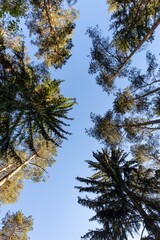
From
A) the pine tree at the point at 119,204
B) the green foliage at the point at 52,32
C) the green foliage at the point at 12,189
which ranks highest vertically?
the green foliage at the point at 52,32

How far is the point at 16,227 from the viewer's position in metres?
20.4

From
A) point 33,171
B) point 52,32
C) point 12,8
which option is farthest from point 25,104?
point 33,171

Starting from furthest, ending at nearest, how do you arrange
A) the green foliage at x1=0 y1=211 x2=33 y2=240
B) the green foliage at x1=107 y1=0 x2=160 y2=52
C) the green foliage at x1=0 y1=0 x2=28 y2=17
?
the green foliage at x1=0 y1=211 x2=33 y2=240
the green foliage at x1=107 y1=0 x2=160 y2=52
the green foliage at x1=0 y1=0 x2=28 y2=17

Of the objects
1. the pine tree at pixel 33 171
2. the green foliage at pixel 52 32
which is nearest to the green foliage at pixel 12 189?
the pine tree at pixel 33 171

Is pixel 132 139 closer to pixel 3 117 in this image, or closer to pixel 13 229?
pixel 3 117

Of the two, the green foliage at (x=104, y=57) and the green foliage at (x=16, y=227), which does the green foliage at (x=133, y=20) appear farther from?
the green foliage at (x=16, y=227)

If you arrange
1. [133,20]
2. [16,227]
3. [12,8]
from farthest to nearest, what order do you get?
[16,227]
[133,20]
[12,8]

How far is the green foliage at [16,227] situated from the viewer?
20.2 metres

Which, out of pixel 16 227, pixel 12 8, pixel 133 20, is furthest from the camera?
pixel 16 227

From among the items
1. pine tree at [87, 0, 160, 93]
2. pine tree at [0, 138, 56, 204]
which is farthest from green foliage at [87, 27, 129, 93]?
pine tree at [0, 138, 56, 204]

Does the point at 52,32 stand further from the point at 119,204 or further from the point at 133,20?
the point at 119,204

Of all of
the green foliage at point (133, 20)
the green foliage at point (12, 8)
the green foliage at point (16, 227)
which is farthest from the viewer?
the green foliage at point (16, 227)

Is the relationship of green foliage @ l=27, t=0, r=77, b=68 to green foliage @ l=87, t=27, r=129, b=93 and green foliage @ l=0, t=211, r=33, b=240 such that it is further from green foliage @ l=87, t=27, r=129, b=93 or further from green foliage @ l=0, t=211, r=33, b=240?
green foliage @ l=0, t=211, r=33, b=240

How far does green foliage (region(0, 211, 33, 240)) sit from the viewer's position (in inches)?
794
